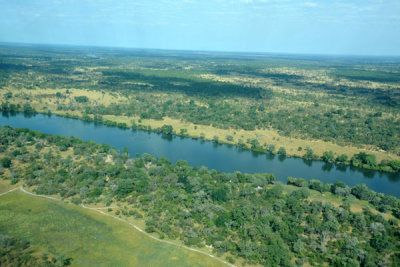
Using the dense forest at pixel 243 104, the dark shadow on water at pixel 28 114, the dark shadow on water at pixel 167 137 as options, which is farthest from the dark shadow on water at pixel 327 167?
the dark shadow on water at pixel 28 114

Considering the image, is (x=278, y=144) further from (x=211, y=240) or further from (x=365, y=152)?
(x=211, y=240)

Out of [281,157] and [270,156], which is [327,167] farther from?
[270,156]

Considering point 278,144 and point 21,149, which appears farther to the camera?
point 278,144

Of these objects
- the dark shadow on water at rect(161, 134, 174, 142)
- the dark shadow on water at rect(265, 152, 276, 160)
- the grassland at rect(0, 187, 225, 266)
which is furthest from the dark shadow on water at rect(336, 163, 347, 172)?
the grassland at rect(0, 187, 225, 266)

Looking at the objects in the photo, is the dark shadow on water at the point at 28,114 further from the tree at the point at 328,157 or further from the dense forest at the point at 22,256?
the tree at the point at 328,157

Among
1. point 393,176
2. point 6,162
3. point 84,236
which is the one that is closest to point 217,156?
point 84,236

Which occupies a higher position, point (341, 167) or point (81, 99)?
point (81, 99)

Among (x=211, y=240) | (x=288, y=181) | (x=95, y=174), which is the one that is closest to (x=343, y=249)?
(x=211, y=240)

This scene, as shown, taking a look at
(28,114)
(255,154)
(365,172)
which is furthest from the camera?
(28,114)
